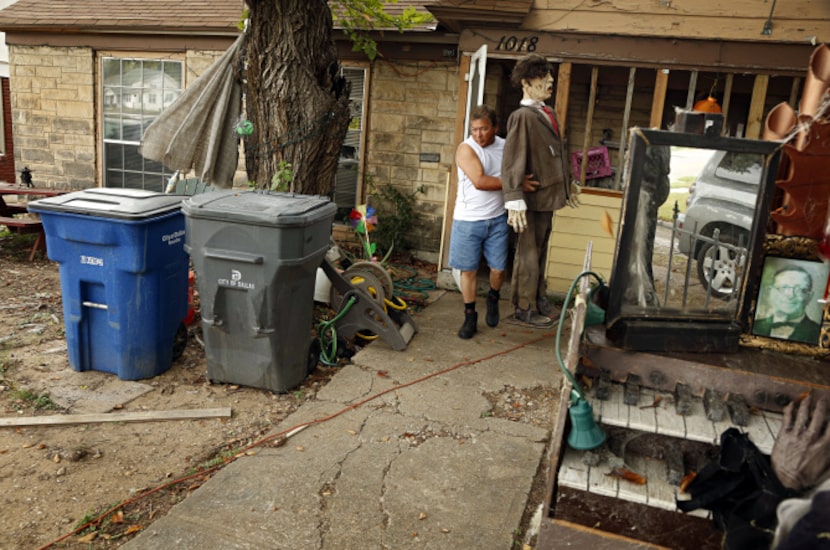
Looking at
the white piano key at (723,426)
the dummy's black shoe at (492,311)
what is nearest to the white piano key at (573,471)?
the white piano key at (723,426)

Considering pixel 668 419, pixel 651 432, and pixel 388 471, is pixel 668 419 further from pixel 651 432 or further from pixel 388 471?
pixel 388 471

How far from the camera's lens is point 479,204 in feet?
17.1

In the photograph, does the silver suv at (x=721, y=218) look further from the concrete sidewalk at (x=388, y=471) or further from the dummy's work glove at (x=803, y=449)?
the concrete sidewalk at (x=388, y=471)

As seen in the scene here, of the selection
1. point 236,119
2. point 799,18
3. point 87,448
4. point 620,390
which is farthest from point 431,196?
point 620,390

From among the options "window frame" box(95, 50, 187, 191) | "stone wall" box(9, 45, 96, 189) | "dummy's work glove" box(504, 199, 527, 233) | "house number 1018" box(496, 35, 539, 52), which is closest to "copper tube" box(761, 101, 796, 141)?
"dummy's work glove" box(504, 199, 527, 233)

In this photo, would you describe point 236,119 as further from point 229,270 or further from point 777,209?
point 777,209

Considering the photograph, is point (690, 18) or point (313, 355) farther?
point (690, 18)

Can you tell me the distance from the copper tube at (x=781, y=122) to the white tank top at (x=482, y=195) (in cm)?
276

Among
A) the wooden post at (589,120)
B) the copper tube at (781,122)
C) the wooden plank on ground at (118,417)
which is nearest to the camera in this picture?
the copper tube at (781,122)

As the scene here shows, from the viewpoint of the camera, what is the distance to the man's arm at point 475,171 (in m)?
5.13

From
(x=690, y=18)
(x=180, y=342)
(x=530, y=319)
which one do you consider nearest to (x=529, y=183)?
(x=530, y=319)

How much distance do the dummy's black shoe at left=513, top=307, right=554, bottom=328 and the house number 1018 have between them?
2636 millimetres

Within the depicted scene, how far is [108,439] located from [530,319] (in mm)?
3578

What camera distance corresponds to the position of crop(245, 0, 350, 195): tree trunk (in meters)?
5.89
